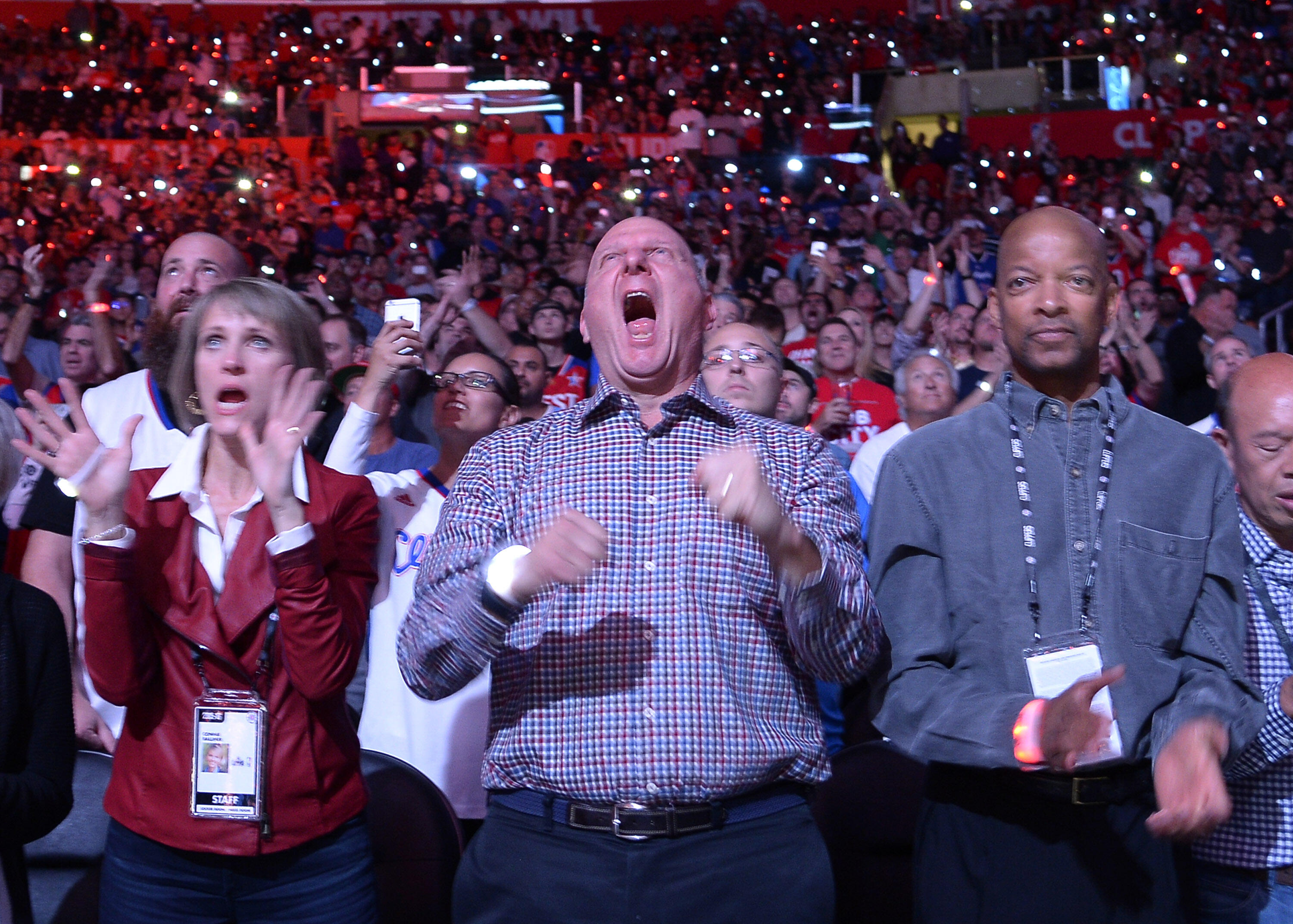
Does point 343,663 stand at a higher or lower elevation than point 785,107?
lower

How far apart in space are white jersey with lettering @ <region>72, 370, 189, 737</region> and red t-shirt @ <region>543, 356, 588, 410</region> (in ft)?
7.29

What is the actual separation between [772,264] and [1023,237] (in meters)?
7.36

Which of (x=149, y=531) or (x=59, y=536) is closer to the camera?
(x=149, y=531)

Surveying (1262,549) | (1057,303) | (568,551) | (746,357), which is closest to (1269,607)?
(1262,549)

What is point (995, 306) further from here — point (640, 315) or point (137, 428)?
point (137, 428)

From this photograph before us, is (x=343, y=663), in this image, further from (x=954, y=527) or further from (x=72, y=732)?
(x=954, y=527)

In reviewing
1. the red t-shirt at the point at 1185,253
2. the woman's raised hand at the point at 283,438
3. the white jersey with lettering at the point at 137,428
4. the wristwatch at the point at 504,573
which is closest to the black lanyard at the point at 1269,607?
the wristwatch at the point at 504,573

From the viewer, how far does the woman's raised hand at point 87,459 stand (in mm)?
1967

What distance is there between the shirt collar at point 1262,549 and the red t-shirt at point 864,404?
2.61 metres

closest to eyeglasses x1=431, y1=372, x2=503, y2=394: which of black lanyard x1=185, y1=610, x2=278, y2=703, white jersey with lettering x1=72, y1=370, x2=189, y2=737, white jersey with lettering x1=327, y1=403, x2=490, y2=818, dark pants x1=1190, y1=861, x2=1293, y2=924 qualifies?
white jersey with lettering x1=327, y1=403, x2=490, y2=818

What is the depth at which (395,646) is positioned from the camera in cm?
289

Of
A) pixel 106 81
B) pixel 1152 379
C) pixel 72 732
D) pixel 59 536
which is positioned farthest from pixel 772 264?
pixel 106 81

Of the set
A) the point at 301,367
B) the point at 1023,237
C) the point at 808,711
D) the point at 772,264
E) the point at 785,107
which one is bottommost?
the point at 808,711

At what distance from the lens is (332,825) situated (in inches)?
81.7
